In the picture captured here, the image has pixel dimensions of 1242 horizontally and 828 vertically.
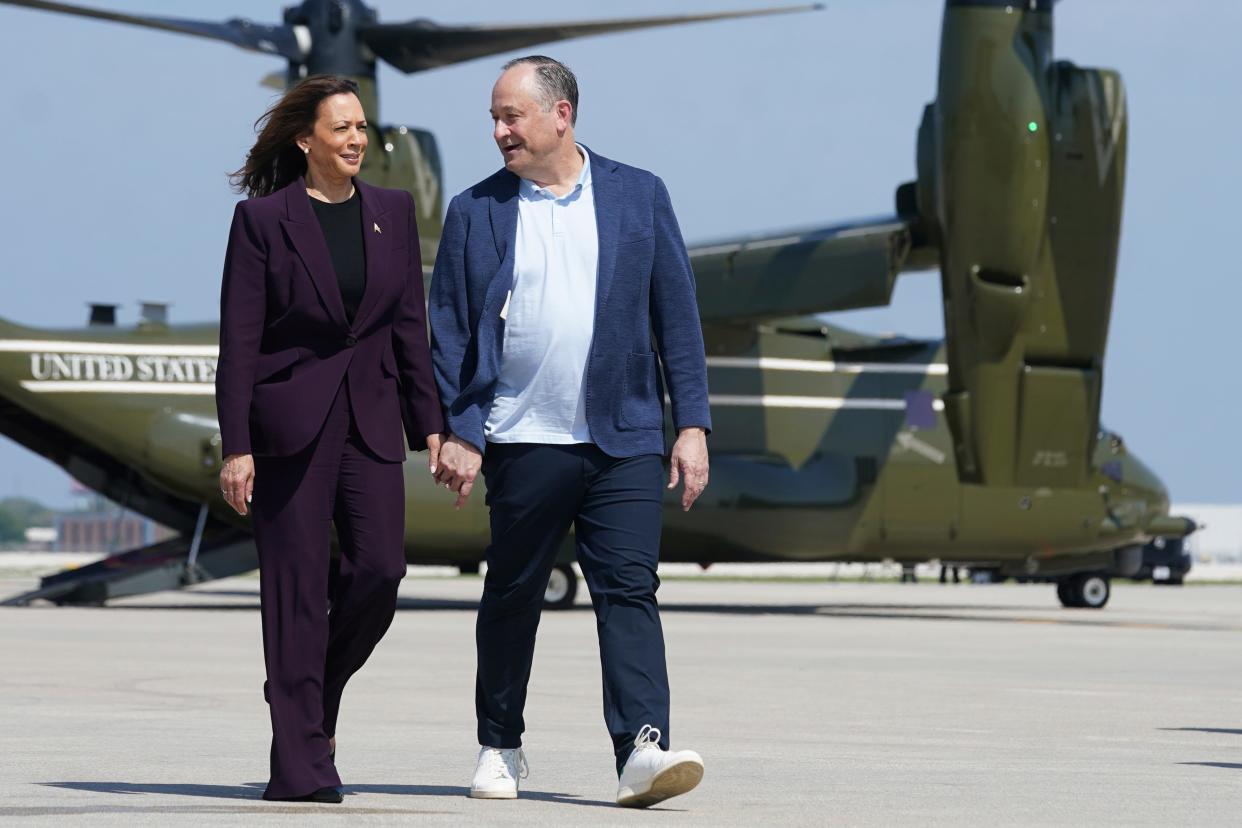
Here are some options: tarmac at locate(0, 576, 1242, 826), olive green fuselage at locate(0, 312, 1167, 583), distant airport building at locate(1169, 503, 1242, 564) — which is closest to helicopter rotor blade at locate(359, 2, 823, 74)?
olive green fuselage at locate(0, 312, 1167, 583)

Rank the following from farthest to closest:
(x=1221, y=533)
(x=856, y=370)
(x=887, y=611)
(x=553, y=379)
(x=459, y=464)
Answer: (x=1221, y=533) → (x=887, y=611) → (x=856, y=370) → (x=553, y=379) → (x=459, y=464)

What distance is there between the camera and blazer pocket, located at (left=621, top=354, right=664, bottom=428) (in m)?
5.39

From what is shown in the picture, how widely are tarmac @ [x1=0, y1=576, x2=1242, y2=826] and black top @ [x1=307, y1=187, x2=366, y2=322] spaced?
1375mm

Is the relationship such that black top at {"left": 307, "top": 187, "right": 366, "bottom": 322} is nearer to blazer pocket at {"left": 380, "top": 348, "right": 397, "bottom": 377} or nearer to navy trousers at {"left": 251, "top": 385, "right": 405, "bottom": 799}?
blazer pocket at {"left": 380, "top": 348, "right": 397, "bottom": 377}

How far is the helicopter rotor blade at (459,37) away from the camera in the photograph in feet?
68.6

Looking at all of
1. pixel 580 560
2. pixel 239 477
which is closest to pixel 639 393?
pixel 580 560

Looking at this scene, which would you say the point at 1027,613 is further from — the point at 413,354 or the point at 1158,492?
the point at 413,354

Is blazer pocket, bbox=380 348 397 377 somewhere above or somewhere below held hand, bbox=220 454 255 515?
above

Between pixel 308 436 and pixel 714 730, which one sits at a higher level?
pixel 308 436

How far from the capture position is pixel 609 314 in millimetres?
5375

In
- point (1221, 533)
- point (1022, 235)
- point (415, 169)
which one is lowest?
point (1221, 533)

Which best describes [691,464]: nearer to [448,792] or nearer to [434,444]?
[434,444]

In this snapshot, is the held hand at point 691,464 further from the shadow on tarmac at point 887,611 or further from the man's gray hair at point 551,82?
the shadow on tarmac at point 887,611

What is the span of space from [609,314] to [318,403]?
0.83 meters
